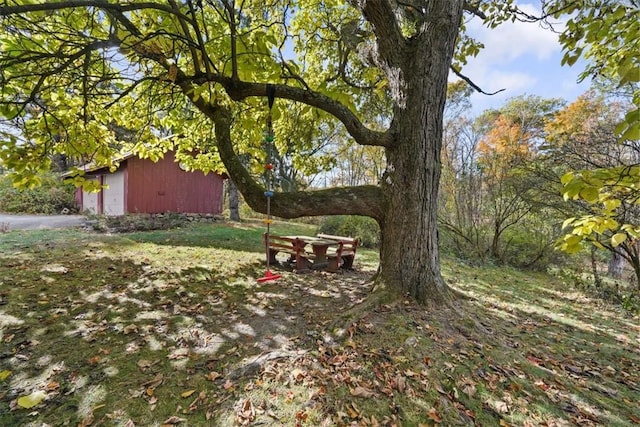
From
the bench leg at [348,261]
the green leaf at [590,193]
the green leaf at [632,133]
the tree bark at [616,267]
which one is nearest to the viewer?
the green leaf at [632,133]

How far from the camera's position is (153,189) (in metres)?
14.4

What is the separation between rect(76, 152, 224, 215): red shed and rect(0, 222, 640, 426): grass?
9.86m

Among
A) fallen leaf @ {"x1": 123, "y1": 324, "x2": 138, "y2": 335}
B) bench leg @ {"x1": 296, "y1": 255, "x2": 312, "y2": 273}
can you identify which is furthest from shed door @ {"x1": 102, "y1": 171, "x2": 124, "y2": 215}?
fallen leaf @ {"x1": 123, "y1": 324, "x2": 138, "y2": 335}

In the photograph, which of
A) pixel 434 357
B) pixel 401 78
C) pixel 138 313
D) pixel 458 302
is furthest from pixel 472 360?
pixel 138 313

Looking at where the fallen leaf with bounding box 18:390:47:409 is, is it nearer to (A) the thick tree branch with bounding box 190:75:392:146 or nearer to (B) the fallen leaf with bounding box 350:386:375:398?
(B) the fallen leaf with bounding box 350:386:375:398

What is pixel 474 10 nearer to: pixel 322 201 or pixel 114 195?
pixel 322 201

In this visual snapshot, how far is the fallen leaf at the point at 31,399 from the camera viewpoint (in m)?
2.13

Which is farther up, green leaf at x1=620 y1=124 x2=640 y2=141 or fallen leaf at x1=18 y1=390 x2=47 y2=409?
green leaf at x1=620 y1=124 x2=640 y2=141

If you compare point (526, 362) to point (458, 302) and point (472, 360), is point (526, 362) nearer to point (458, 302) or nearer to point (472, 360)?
point (472, 360)

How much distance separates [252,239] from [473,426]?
27.7 feet

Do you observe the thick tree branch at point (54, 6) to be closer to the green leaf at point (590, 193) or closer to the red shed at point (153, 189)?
the green leaf at point (590, 193)

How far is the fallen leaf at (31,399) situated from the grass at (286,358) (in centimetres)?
2

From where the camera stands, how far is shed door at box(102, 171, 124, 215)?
1402 centimetres

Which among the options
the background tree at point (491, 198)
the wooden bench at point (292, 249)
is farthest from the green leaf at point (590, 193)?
the background tree at point (491, 198)
